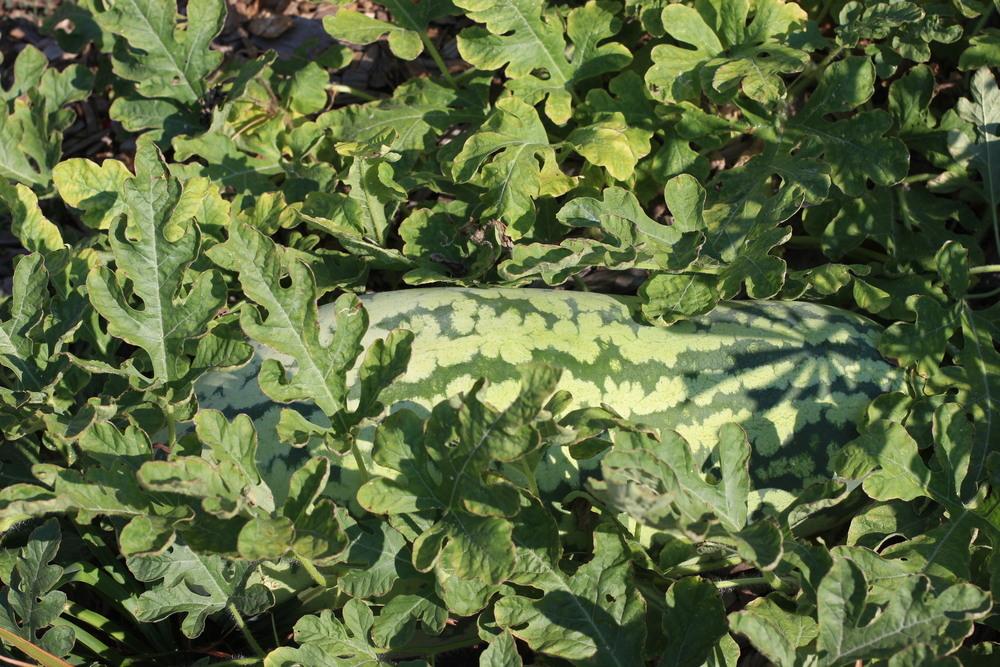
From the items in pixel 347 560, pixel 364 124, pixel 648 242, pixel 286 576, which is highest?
pixel 364 124

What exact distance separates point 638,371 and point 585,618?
76 centimetres

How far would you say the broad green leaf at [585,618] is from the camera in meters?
2.33

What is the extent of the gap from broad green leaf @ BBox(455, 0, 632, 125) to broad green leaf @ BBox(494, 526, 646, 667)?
1.54 meters

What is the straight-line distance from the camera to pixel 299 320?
2.46m

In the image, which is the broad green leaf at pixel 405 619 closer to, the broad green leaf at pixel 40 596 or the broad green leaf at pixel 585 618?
the broad green leaf at pixel 585 618

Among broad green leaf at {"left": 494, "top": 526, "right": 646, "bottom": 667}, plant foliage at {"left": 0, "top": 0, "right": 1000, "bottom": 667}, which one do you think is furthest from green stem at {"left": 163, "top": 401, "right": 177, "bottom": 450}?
broad green leaf at {"left": 494, "top": 526, "right": 646, "bottom": 667}

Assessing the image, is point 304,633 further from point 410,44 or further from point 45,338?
point 410,44

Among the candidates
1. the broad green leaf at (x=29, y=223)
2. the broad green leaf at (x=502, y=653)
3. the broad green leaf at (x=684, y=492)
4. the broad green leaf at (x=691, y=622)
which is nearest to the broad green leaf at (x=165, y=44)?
the broad green leaf at (x=29, y=223)

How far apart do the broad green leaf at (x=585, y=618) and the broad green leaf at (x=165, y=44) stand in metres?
2.21

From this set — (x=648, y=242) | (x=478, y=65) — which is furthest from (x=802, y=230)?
(x=478, y=65)

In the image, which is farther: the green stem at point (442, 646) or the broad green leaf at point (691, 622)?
the green stem at point (442, 646)

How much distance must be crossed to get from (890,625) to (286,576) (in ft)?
5.17

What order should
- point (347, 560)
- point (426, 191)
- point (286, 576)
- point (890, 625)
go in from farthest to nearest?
point (426, 191) → point (286, 576) → point (347, 560) → point (890, 625)

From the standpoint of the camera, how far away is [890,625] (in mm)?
2129
